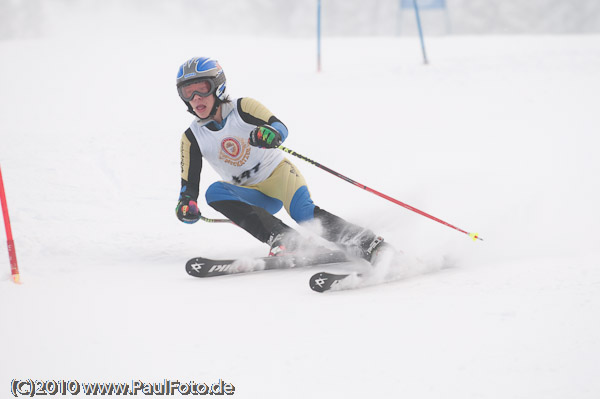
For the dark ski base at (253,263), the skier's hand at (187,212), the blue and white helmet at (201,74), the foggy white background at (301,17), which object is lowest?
the dark ski base at (253,263)

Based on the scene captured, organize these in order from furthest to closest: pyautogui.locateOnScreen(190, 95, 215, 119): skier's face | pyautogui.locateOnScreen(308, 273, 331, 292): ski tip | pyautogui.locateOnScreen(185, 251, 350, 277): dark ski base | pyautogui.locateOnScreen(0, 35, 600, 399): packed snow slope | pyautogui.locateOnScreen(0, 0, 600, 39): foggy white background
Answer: pyautogui.locateOnScreen(0, 0, 600, 39): foggy white background < pyautogui.locateOnScreen(190, 95, 215, 119): skier's face < pyautogui.locateOnScreen(185, 251, 350, 277): dark ski base < pyautogui.locateOnScreen(308, 273, 331, 292): ski tip < pyautogui.locateOnScreen(0, 35, 600, 399): packed snow slope

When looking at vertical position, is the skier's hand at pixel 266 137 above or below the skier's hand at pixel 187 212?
above

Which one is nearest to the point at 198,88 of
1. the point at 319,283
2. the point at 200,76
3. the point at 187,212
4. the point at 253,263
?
the point at 200,76

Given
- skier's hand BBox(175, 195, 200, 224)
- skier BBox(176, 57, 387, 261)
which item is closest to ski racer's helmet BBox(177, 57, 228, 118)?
skier BBox(176, 57, 387, 261)

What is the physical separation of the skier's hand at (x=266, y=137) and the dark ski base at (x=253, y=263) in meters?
0.73

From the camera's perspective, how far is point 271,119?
3.64 meters

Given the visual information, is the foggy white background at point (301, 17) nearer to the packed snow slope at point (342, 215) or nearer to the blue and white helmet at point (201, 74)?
the packed snow slope at point (342, 215)

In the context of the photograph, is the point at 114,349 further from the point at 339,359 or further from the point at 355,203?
the point at 355,203

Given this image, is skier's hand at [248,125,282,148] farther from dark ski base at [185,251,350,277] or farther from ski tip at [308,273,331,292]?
ski tip at [308,273,331,292]

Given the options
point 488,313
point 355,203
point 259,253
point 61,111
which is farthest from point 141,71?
point 488,313

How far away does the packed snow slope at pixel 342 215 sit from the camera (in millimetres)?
2039

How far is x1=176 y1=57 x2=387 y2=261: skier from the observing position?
3.53 metres

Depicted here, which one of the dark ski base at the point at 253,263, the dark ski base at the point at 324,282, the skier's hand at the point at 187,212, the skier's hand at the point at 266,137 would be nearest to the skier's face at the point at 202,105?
the skier's hand at the point at 266,137

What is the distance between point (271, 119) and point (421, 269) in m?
1.31
